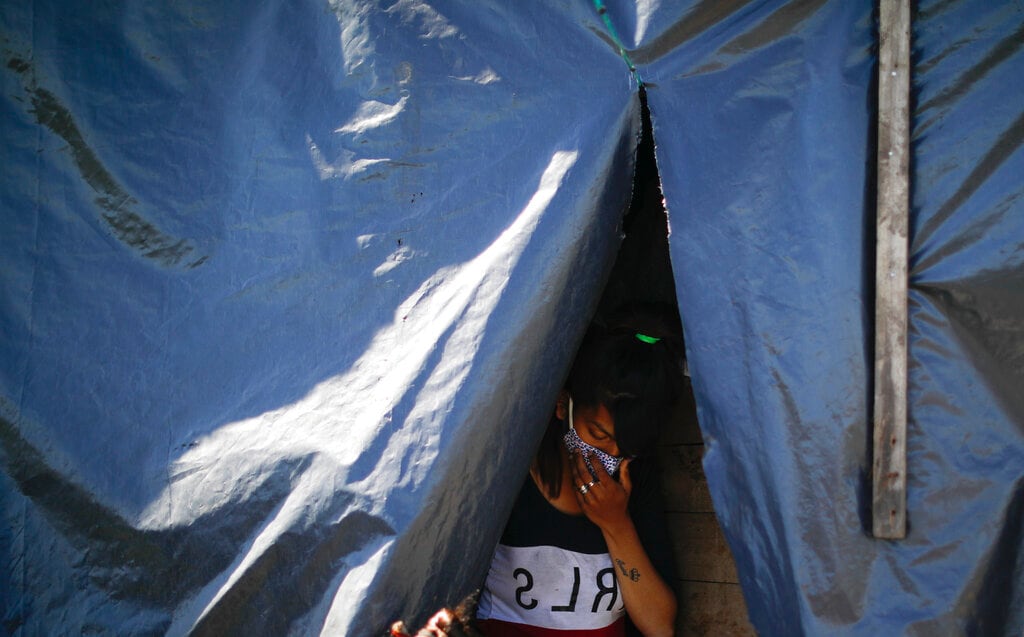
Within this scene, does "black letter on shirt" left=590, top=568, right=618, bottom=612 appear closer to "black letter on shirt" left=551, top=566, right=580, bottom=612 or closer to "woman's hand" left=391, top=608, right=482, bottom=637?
"black letter on shirt" left=551, top=566, right=580, bottom=612

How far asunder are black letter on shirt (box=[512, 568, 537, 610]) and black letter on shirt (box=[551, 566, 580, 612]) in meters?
0.05

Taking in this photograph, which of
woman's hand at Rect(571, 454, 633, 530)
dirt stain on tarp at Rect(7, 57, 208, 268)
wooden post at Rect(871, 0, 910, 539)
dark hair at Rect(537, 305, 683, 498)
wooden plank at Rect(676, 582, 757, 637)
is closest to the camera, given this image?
wooden post at Rect(871, 0, 910, 539)

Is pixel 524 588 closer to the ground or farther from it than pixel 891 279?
closer to the ground

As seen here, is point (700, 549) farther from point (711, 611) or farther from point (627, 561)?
point (627, 561)

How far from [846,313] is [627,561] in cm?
84

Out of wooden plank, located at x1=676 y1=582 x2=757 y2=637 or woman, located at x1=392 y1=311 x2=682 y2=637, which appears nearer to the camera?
woman, located at x1=392 y1=311 x2=682 y2=637

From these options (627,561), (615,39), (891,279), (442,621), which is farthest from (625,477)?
(615,39)

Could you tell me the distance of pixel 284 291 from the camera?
150 cm

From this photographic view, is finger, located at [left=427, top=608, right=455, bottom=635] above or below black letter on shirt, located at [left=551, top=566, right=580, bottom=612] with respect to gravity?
below

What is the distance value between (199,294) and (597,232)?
78 cm

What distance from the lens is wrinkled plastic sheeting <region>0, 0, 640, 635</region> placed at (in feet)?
4.39

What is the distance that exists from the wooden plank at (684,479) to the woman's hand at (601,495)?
0.26 metres

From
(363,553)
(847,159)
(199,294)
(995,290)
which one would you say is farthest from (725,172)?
(199,294)

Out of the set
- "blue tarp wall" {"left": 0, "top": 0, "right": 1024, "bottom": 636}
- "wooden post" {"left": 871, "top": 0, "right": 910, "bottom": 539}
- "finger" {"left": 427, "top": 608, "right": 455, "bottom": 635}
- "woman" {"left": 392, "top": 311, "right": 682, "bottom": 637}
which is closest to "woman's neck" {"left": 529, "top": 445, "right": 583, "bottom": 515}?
"woman" {"left": 392, "top": 311, "right": 682, "bottom": 637}
